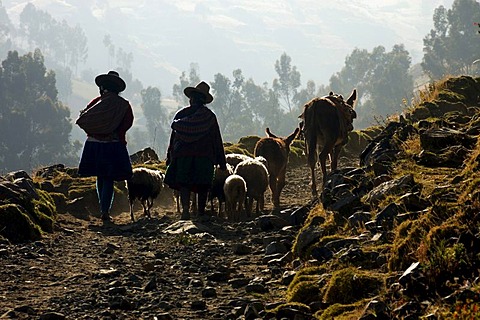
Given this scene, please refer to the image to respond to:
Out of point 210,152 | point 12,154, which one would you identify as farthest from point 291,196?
point 12,154

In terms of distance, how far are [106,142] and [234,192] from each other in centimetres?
270

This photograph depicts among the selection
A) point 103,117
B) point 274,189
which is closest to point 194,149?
point 103,117

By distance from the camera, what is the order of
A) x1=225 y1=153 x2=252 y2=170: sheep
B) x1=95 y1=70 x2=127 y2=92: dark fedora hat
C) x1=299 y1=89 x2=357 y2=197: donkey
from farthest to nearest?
x1=225 y1=153 x2=252 y2=170: sheep
x1=299 y1=89 x2=357 y2=197: donkey
x1=95 y1=70 x2=127 y2=92: dark fedora hat

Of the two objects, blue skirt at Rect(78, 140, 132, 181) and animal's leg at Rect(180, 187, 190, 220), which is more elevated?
blue skirt at Rect(78, 140, 132, 181)

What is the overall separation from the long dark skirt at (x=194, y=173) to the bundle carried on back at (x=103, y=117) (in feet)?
4.53

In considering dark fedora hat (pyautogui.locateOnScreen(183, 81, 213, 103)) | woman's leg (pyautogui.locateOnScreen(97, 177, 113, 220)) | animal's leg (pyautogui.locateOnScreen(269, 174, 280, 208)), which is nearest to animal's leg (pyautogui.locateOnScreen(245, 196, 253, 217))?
animal's leg (pyautogui.locateOnScreen(269, 174, 280, 208))

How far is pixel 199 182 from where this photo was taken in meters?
12.2

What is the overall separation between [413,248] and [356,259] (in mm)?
720

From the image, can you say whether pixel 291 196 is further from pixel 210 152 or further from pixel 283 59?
pixel 283 59

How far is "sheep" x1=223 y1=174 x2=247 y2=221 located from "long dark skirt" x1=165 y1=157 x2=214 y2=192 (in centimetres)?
40

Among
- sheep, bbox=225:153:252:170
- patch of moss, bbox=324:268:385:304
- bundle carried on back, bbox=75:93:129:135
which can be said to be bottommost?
patch of moss, bbox=324:268:385:304

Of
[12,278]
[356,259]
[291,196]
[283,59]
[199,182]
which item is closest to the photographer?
[356,259]

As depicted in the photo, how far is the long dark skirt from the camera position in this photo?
1220cm

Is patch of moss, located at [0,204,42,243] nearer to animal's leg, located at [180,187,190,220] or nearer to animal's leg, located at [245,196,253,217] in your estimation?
animal's leg, located at [180,187,190,220]
